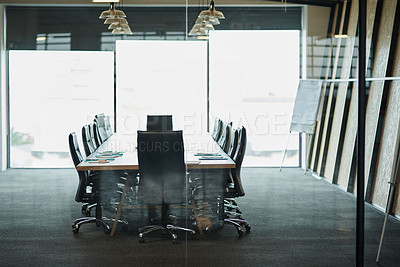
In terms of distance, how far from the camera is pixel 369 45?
4973 millimetres

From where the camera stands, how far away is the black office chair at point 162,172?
14.7ft

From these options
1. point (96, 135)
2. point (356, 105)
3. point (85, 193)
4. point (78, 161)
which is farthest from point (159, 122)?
point (356, 105)

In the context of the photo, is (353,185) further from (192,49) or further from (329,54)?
(192,49)

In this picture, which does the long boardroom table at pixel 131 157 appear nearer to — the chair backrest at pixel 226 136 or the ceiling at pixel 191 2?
the chair backrest at pixel 226 136

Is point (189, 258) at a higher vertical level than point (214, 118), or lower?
lower

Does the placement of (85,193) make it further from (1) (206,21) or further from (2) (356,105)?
(2) (356,105)

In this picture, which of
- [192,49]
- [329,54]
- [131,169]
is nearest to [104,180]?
[131,169]

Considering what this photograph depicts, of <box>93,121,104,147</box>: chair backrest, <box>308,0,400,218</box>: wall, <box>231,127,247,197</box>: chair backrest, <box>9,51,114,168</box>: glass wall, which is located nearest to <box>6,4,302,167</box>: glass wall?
<box>9,51,114,168</box>: glass wall

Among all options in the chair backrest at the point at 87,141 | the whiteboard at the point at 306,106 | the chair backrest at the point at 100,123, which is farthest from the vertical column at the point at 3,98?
→ the whiteboard at the point at 306,106

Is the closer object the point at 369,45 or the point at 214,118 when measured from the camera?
the point at 214,118

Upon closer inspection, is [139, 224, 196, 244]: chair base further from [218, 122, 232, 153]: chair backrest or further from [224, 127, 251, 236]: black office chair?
[218, 122, 232, 153]: chair backrest

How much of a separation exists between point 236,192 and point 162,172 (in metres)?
0.72

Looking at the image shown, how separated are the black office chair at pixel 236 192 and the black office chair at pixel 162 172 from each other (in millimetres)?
398

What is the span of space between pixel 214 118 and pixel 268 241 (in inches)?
52.4
